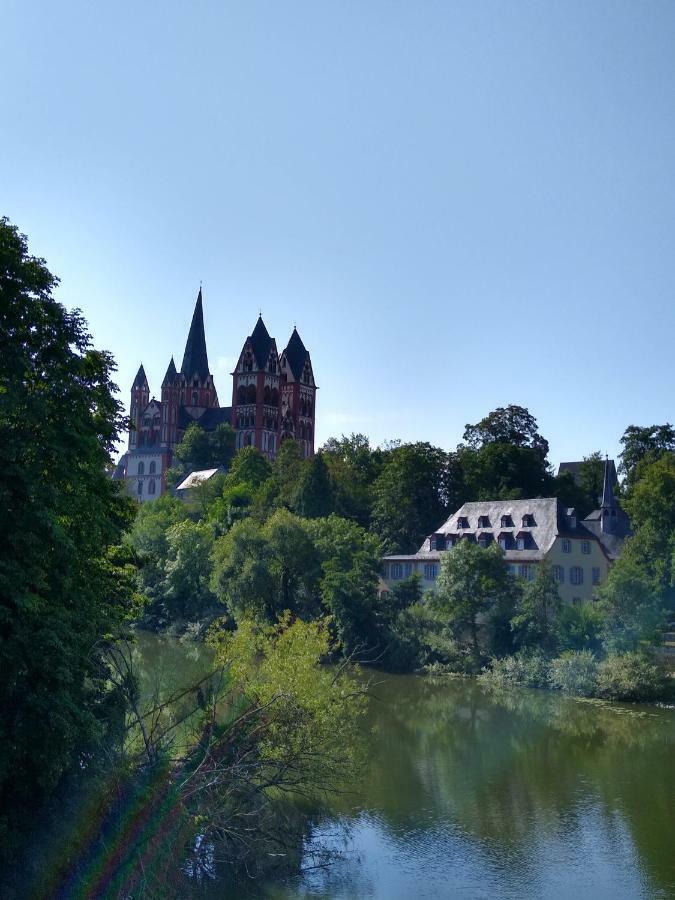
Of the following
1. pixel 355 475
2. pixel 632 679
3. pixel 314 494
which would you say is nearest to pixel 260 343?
pixel 355 475

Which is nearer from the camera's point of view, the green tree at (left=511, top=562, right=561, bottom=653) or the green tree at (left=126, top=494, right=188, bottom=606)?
the green tree at (left=511, top=562, right=561, bottom=653)

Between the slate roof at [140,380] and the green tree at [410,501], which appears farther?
the slate roof at [140,380]

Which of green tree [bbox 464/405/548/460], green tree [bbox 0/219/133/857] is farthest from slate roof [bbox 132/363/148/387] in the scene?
green tree [bbox 0/219/133/857]

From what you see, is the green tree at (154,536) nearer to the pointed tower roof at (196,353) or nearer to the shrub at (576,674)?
the shrub at (576,674)

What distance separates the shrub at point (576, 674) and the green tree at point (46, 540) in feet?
93.9

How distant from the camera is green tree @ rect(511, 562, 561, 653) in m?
48.1

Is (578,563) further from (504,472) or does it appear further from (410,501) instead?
(504,472)

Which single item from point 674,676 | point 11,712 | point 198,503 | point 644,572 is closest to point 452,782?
point 11,712

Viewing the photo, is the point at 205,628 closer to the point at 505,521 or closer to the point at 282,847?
the point at 505,521

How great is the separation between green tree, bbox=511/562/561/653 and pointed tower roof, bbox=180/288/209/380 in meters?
85.5

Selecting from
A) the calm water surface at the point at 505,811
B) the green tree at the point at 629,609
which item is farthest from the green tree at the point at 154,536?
the calm water surface at the point at 505,811

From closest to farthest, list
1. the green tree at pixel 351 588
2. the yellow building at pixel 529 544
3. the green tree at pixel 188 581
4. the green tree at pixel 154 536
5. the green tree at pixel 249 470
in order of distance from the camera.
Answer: the green tree at pixel 351 588 < the yellow building at pixel 529 544 < the green tree at pixel 188 581 < the green tree at pixel 154 536 < the green tree at pixel 249 470

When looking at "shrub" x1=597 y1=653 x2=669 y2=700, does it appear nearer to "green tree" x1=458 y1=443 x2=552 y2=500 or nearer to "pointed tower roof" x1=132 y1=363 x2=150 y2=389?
"green tree" x1=458 y1=443 x2=552 y2=500

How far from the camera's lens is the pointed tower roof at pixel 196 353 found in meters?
129
